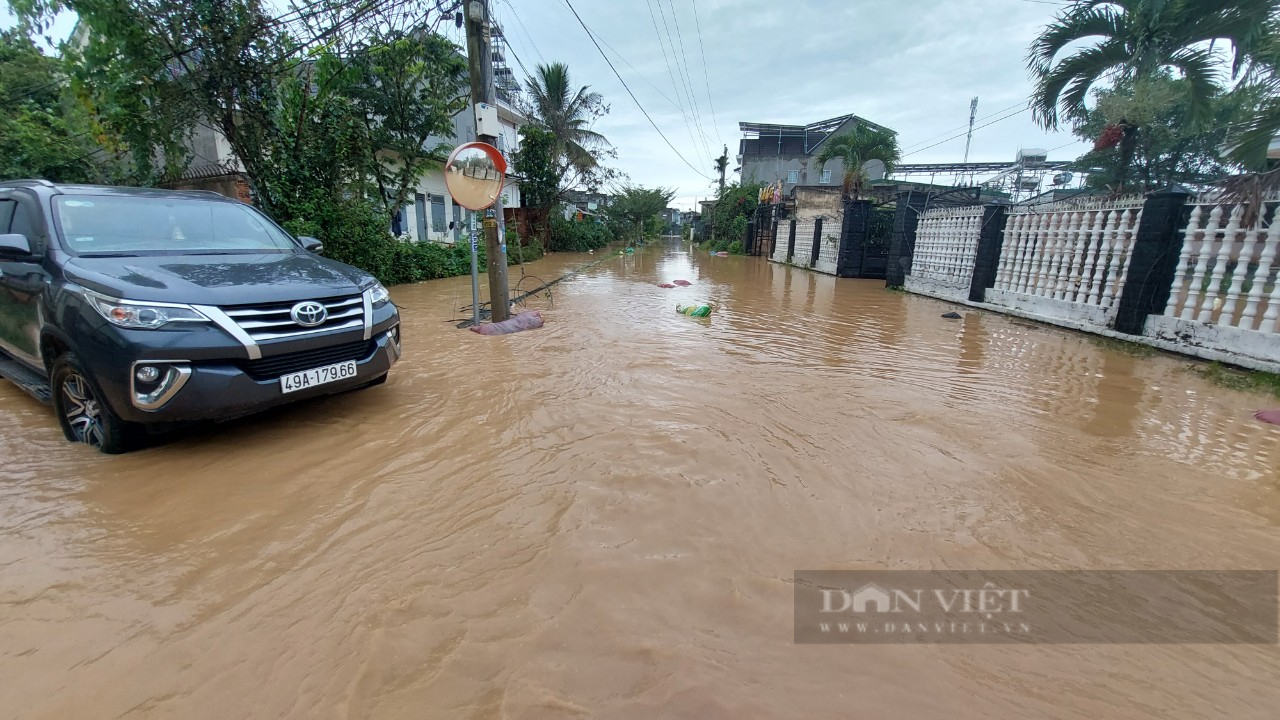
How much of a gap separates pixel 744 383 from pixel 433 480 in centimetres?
289

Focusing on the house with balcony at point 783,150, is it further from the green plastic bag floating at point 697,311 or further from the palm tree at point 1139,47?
the green plastic bag floating at point 697,311

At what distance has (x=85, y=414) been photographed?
318cm

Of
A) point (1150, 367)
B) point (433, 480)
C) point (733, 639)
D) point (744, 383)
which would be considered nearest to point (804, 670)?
point (733, 639)

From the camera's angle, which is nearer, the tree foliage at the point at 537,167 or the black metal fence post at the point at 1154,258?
the black metal fence post at the point at 1154,258

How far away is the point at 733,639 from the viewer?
1826mm

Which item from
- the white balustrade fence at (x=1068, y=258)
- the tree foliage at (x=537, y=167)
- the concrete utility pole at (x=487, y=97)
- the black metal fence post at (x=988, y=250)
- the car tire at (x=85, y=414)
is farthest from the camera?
the tree foliage at (x=537, y=167)

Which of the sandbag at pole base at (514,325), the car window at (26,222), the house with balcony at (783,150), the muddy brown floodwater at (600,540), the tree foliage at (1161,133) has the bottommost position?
the muddy brown floodwater at (600,540)

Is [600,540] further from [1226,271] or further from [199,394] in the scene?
[1226,271]

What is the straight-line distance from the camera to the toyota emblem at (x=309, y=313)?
10.4ft

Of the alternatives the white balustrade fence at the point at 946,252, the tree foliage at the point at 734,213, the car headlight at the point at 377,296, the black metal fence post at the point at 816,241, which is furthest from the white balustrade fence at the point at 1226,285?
the tree foliage at the point at 734,213

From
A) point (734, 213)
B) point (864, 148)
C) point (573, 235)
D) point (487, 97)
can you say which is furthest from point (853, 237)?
point (573, 235)

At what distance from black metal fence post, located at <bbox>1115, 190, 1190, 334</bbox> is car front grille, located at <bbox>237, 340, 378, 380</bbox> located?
8.42 m

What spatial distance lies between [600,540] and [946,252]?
11.3 meters

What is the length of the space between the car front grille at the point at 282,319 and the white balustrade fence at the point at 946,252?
408 inches
